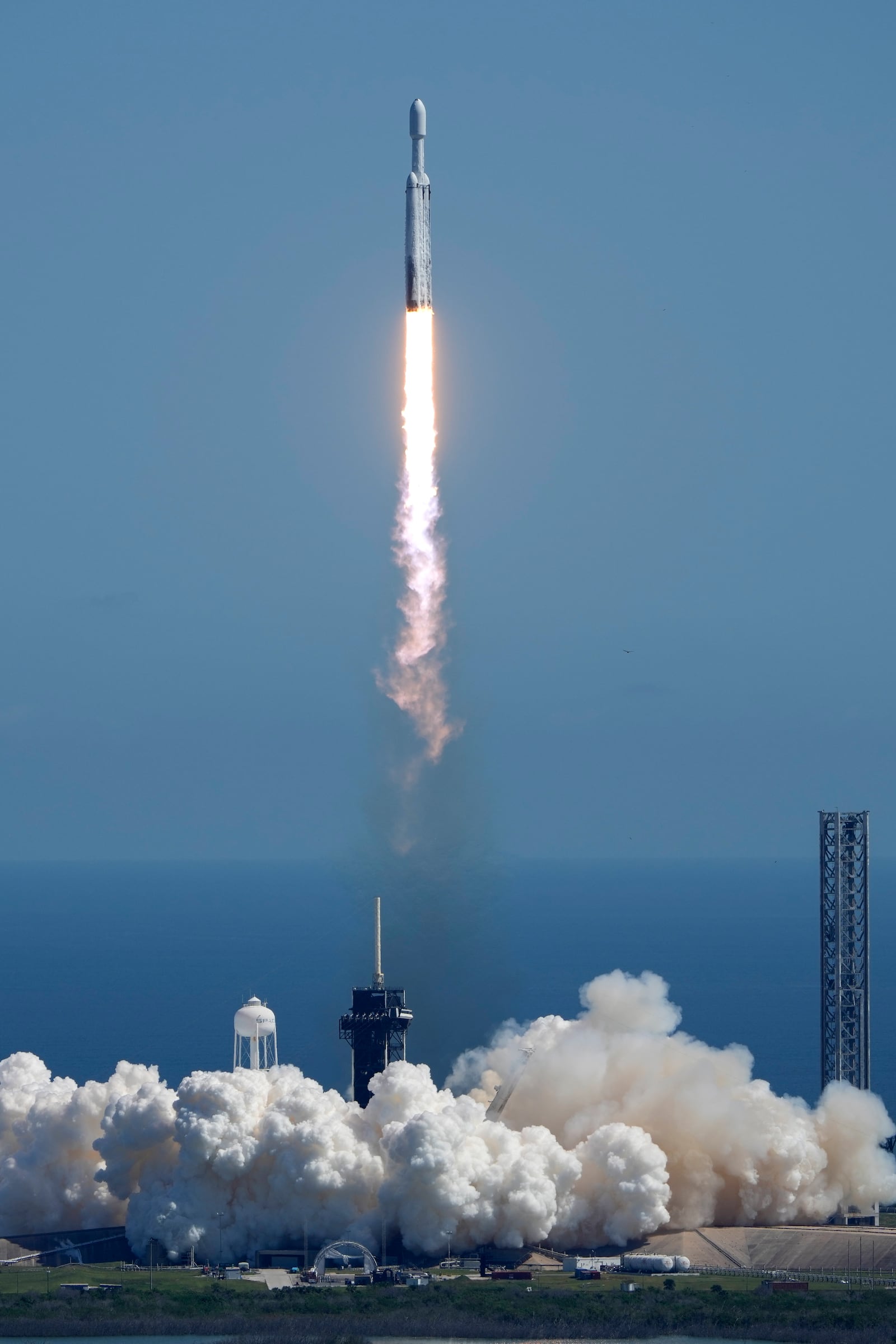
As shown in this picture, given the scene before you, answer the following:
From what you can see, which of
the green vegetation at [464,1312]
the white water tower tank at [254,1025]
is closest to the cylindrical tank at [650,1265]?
the green vegetation at [464,1312]

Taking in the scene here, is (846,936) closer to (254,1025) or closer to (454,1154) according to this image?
(454,1154)

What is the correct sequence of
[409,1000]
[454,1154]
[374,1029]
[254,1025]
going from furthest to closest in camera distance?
[409,1000], [254,1025], [374,1029], [454,1154]

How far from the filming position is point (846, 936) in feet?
275

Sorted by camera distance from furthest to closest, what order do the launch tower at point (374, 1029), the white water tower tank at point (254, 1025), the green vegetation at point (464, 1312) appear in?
1. the white water tower tank at point (254, 1025)
2. the launch tower at point (374, 1029)
3. the green vegetation at point (464, 1312)

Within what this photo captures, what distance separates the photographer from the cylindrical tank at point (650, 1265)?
73.8 m

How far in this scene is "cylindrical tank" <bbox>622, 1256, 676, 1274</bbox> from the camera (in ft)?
242

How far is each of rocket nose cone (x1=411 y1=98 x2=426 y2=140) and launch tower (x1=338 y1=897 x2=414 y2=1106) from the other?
1074 inches

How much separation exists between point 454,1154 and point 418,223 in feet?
101

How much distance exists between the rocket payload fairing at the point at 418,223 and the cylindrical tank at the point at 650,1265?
32.5m

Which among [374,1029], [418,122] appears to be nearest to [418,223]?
[418,122]

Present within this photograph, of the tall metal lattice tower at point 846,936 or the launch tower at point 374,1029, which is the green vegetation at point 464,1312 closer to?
the launch tower at point 374,1029

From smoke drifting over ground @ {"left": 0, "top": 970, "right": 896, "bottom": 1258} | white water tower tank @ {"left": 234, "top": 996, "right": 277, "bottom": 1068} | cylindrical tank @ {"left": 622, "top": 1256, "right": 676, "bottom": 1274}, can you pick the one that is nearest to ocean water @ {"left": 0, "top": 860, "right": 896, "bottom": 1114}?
white water tower tank @ {"left": 234, "top": 996, "right": 277, "bottom": 1068}

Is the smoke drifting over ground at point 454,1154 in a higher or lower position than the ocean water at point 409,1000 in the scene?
lower

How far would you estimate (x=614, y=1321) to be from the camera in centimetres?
6681
